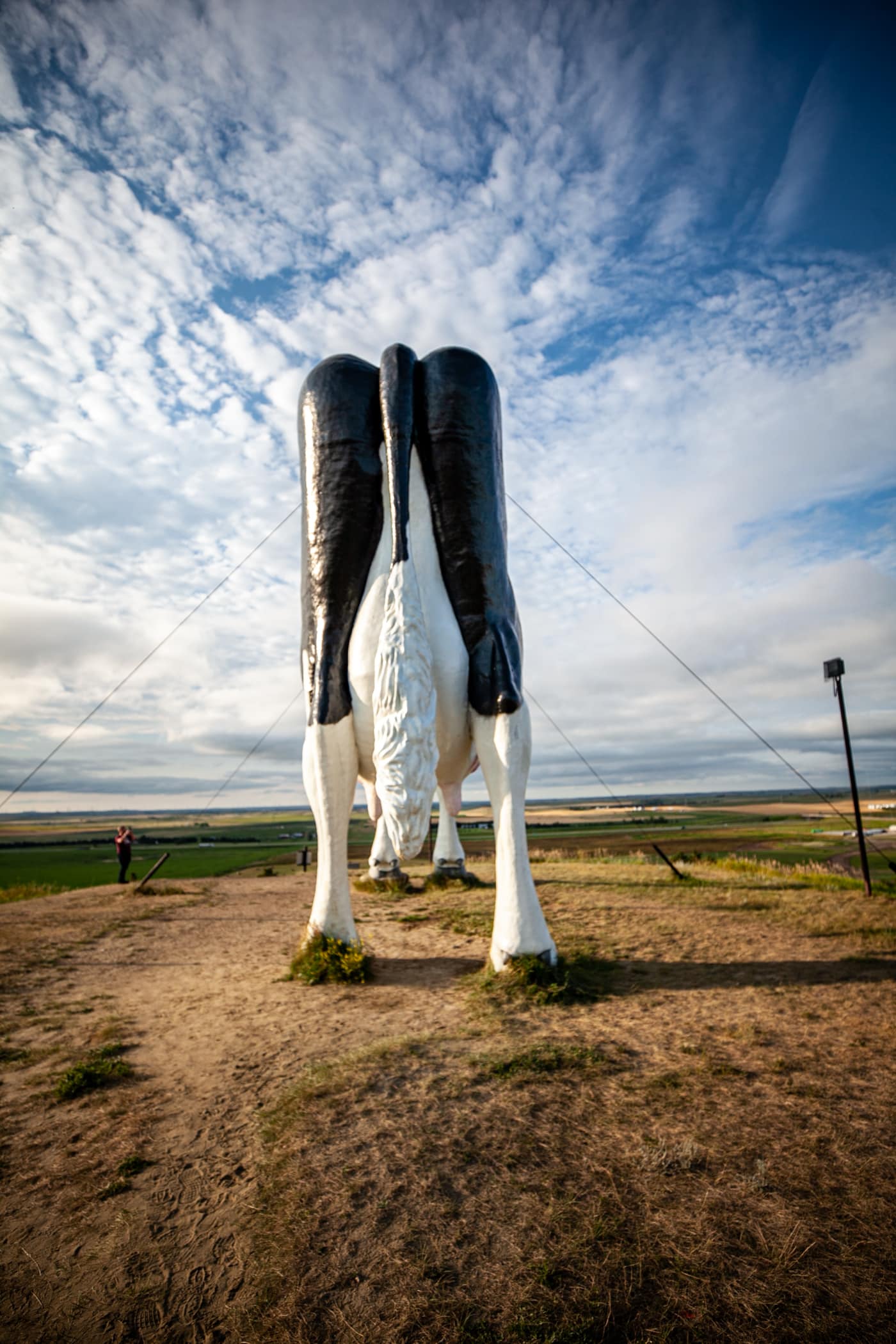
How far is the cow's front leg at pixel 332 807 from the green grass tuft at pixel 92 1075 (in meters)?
2.69

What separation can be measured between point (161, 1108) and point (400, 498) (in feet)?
20.7

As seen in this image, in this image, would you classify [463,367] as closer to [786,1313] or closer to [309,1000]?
[309,1000]

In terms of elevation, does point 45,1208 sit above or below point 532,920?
below

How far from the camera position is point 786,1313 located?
261 cm

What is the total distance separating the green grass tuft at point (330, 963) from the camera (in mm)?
7539

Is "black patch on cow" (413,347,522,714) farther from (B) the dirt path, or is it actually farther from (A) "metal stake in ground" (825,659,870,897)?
(A) "metal stake in ground" (825,659,870,897)

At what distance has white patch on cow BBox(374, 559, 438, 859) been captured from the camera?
6949 millimetres

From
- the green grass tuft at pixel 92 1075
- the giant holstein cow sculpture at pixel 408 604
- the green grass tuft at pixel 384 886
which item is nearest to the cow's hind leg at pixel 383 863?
the green grass tuft at pixel 384 886

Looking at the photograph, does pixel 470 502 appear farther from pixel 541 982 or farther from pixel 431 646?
pixel 541 982

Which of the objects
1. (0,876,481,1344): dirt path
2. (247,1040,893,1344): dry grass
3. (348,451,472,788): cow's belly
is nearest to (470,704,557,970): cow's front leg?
(348,451,472,788): cow's belly

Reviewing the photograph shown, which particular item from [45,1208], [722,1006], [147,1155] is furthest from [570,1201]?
[722,1006]

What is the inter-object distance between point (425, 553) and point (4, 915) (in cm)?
1073

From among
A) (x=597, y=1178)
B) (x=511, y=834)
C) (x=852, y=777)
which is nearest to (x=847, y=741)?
(x=852, y=777)

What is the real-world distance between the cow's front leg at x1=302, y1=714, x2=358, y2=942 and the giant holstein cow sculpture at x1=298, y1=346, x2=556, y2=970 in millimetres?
17
